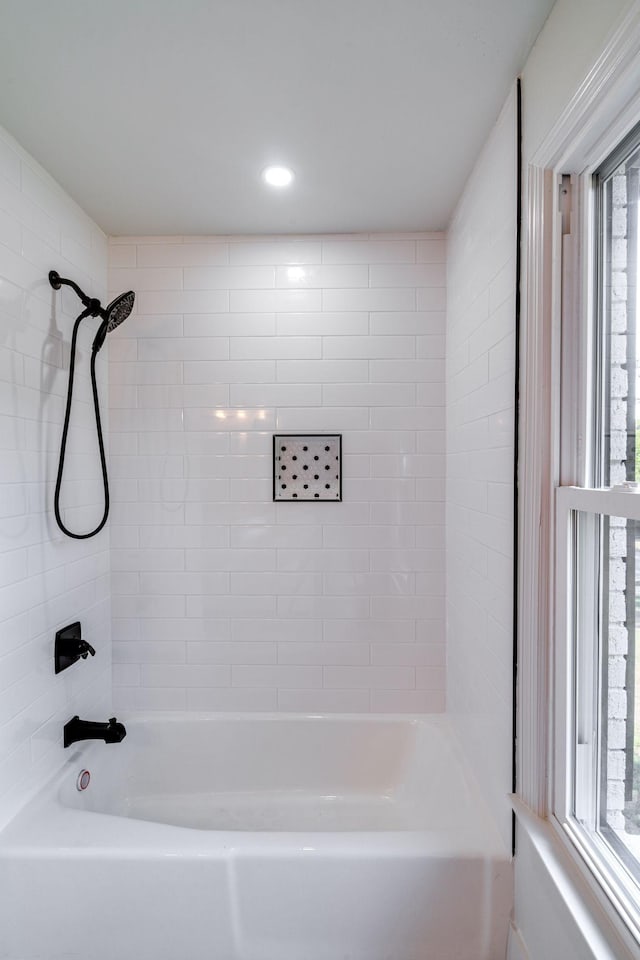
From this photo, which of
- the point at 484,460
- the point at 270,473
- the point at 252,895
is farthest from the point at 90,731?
the point at 484,460

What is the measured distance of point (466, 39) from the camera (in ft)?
3.77

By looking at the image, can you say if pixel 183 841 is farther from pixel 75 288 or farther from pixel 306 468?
pixel 75 288

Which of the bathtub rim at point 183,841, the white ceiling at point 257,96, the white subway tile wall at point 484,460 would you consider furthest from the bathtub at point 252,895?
the white ceiling at point 257,96

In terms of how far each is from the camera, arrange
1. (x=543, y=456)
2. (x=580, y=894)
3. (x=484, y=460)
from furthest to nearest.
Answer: (x=484, y=460) → (x=543, y=456) → (x=580, y=894)

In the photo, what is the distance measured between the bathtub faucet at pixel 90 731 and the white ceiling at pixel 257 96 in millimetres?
1927

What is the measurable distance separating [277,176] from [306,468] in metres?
1.07

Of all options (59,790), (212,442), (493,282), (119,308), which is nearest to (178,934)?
(59,790)

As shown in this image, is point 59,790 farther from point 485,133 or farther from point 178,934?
point 485,133

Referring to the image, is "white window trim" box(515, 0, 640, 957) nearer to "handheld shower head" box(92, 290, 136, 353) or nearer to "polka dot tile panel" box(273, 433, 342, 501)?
"polka dot tile panel" box(273, 433, 342, 501)

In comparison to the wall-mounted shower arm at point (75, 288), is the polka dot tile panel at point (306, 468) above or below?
below

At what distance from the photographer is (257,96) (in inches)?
51.8

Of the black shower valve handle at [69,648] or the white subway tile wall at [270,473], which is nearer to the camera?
the black shower valve handle at [69,648]

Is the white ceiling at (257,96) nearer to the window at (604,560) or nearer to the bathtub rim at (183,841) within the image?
the window at (604,560)

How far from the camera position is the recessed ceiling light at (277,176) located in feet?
5.38
